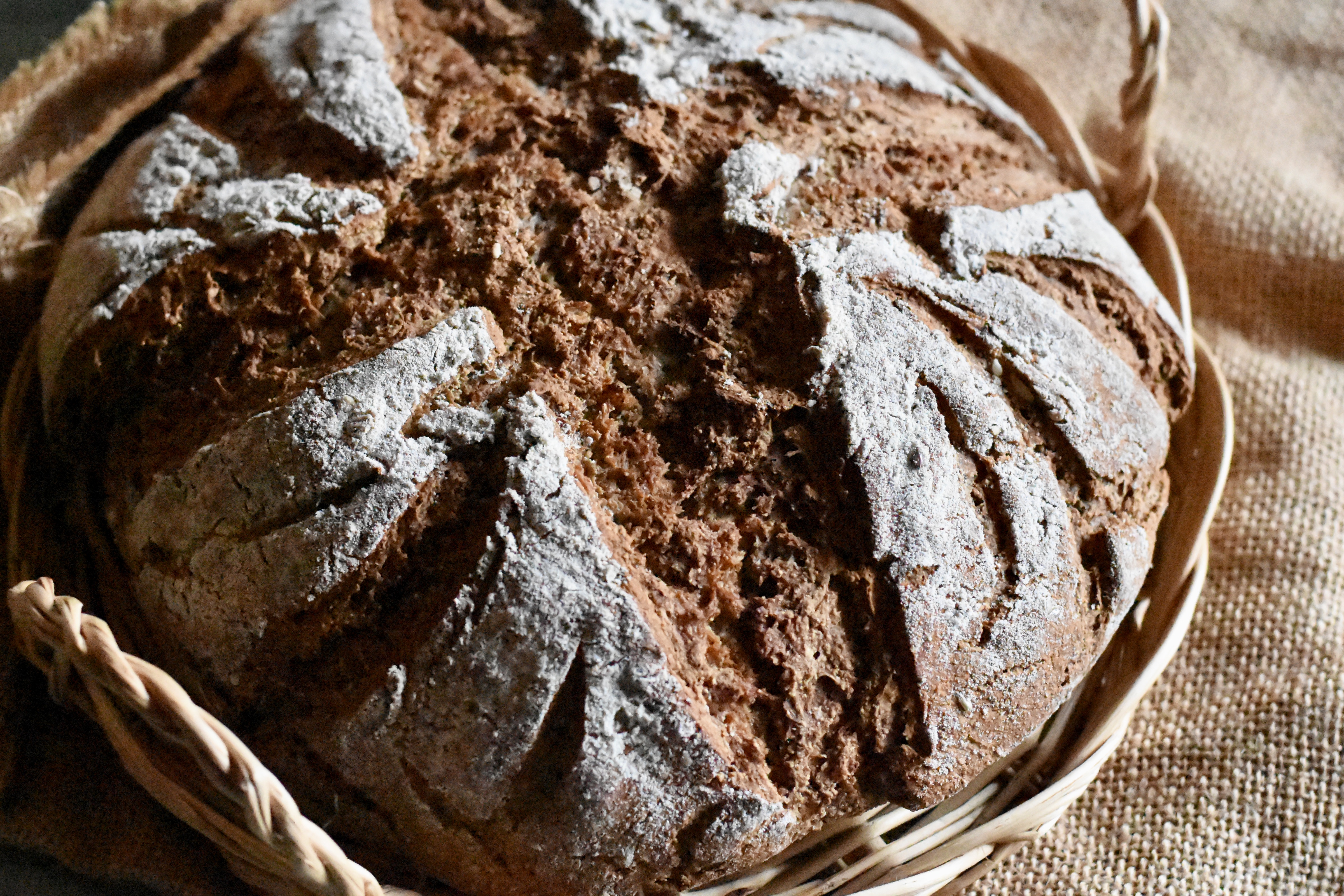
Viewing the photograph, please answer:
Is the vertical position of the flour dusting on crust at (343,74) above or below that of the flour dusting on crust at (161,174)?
above

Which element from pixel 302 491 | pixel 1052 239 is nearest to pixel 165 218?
pixel 302 491

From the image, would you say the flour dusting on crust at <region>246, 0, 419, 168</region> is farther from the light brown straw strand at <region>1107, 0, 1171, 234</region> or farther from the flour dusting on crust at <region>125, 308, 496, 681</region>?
the light brown straw strand at <region>1107, 0, 1171, 234</region>

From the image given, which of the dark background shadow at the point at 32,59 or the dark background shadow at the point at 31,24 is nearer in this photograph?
the dark background shadow at the point at 32,59

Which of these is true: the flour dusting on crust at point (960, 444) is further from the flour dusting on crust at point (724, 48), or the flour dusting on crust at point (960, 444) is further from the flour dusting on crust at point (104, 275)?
the flour dusting on crust at point (104, 275)

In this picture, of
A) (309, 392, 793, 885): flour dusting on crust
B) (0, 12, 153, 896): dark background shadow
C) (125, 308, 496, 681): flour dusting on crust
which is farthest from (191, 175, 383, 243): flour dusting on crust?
(0, 12, 153, 896): dark background shadow

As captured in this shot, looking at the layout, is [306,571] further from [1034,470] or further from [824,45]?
[824,45]

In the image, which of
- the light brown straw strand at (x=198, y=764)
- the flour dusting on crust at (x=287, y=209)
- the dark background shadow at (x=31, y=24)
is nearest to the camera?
the light brown straw strand at (x=198, y=764)

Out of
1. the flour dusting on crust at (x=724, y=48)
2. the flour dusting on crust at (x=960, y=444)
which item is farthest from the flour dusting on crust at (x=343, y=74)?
the flour dusting on crust at (x=960, y=444)

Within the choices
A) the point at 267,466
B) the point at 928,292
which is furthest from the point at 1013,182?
the point at 267,466
